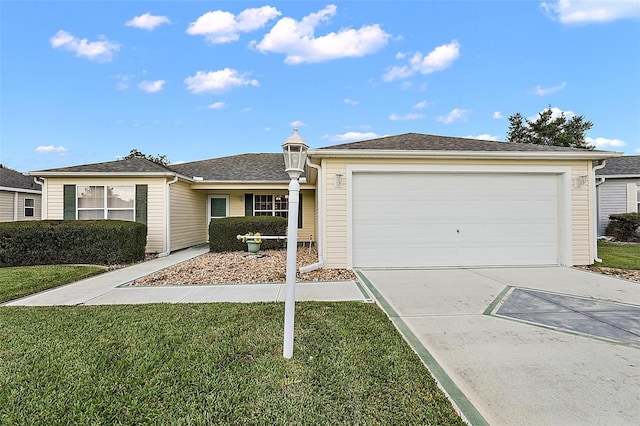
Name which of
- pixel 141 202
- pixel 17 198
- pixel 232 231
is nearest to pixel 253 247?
pixel 232 231

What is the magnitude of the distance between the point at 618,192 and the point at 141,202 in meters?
20.2

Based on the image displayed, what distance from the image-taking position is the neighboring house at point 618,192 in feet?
45.7

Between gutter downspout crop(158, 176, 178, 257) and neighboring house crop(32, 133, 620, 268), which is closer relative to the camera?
neighboring house crop(32, 133, 620, 268)

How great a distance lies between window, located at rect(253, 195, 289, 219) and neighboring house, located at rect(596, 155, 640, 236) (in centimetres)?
1450

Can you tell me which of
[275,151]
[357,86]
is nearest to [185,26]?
[357,86]

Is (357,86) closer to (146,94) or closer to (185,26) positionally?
(185,26)

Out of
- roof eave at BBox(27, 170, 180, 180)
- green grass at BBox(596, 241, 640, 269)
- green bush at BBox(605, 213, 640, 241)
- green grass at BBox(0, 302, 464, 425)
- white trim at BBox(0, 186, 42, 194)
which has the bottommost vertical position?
green grass at BBox(0, 302, 464, 425)

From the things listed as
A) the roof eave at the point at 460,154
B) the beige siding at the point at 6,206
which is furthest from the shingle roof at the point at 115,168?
the roof eave at the point at 460,154

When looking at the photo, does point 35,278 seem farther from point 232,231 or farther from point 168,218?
point 232,231

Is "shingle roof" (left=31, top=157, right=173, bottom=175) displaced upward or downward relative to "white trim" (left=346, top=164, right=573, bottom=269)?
upward

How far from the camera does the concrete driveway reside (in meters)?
2.21

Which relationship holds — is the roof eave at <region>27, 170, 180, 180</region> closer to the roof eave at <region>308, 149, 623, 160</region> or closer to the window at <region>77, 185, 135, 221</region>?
the window at <region>77, 185, 135, 221</region>

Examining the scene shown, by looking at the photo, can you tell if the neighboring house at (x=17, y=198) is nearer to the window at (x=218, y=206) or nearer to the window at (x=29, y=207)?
the window at (x=29, y=207)

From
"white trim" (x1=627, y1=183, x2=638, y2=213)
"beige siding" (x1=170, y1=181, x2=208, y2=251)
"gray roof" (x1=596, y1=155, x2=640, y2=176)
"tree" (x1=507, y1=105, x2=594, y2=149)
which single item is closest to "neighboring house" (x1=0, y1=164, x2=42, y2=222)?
"beige siding" (x1=170, y1=181, x2=208, y2=251)
